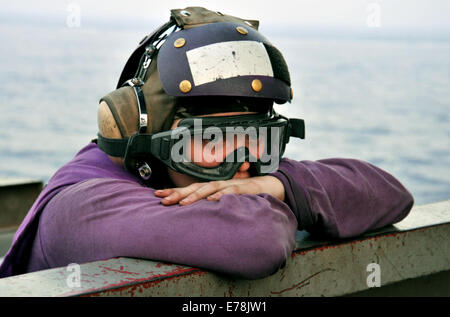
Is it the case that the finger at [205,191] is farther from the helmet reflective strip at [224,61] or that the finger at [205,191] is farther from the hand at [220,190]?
the helmet reflective strip at [224,61]

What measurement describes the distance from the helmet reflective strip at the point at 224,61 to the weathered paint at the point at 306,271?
594mm

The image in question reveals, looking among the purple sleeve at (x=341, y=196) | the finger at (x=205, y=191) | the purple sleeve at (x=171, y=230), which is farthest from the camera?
the purple sleeve at (x=341, y=196)

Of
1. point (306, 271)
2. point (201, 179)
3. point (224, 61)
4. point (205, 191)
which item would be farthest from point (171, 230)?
point (224, 61)

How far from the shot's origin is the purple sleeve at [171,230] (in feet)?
5.07

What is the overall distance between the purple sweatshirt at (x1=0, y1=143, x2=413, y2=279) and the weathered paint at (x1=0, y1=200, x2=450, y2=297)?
48 mm

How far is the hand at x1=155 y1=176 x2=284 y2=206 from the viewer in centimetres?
168

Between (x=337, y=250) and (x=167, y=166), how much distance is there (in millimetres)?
633

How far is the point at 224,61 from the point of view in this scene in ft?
6.35

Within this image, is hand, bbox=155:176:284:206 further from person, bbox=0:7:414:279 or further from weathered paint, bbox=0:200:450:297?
weathered paint, bbox=0:200:450:297

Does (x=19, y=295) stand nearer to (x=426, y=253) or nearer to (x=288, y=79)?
(x=288, y=79)

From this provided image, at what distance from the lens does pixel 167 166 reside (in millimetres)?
1990

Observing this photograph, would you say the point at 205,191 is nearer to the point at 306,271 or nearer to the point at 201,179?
the point at 201,179

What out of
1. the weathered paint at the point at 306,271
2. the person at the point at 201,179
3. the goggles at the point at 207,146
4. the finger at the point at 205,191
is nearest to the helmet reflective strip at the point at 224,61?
the person at the point at 201,179

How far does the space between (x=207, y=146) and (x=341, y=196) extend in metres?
0.48
